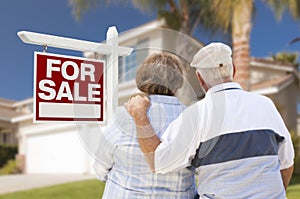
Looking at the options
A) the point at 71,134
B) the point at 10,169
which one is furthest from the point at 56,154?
the point at 10,169

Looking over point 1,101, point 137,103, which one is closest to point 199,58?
point 137,103

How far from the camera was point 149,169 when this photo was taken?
2.01 meters

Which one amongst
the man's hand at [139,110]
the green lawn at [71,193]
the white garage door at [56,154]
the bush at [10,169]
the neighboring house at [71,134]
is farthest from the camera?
the bush at [10,169]

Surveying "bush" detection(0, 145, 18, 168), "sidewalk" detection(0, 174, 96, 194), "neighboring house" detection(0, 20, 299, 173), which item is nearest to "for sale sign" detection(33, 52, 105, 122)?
"neighboring house" detection(0, 20, 299, 173)

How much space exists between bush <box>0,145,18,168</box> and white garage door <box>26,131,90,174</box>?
2.48 metres

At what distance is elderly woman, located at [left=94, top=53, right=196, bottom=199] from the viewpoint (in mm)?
2029

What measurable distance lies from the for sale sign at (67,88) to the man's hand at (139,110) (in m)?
0.38

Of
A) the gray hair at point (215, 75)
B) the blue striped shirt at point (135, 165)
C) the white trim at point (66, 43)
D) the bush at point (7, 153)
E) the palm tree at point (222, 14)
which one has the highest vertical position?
the palm tree at point (222, 14)

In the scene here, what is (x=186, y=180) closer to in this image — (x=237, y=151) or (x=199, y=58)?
(x=237, y=151)

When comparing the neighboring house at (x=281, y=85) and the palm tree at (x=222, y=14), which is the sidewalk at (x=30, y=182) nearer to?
the palm tree at (x=222, y=14)

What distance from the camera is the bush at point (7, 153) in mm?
22828

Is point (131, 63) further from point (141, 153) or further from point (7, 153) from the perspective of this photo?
point (7, 153)

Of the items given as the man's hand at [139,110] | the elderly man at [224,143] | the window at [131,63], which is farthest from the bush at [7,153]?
the elderly man at [224,143]

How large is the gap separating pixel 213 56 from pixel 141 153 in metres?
0.61
